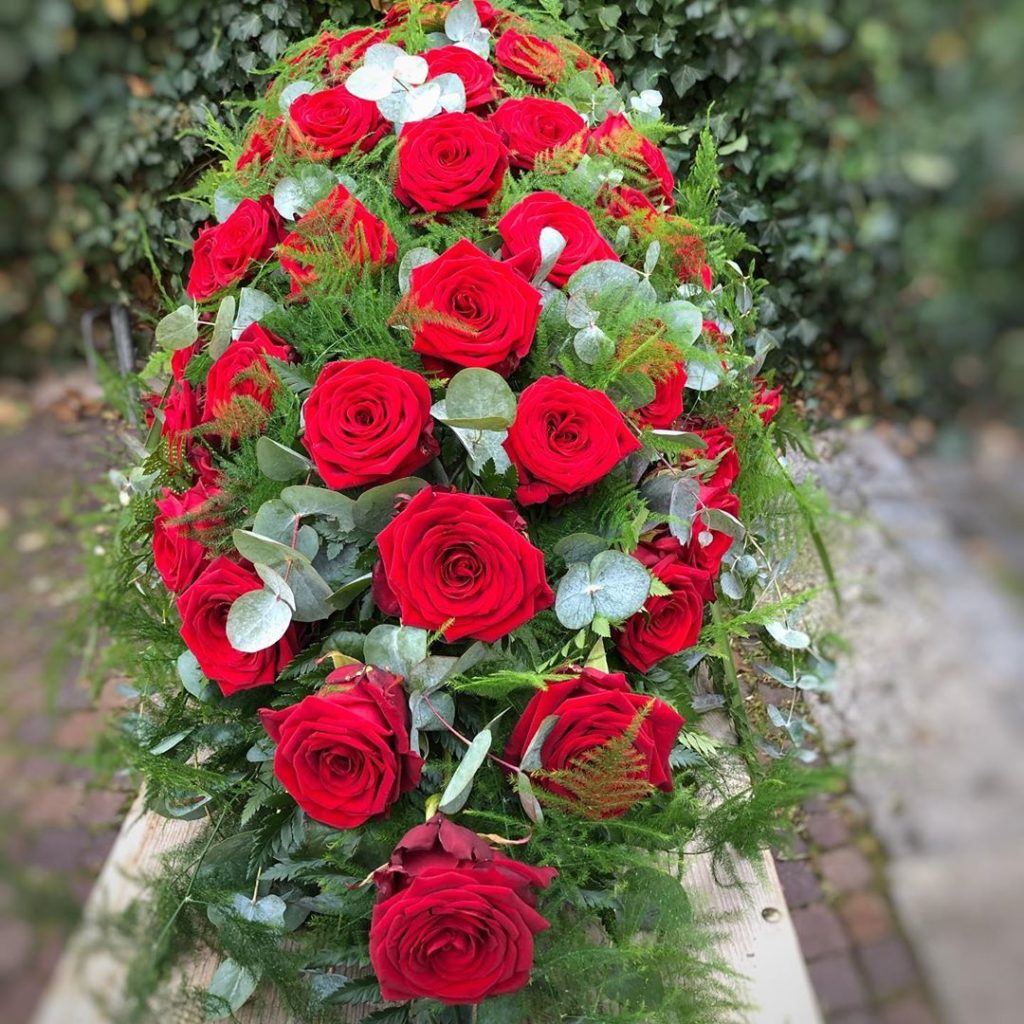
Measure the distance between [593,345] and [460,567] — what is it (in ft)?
0.91

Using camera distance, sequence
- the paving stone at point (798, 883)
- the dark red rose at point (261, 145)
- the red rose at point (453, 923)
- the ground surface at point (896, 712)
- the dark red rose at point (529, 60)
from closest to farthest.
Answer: the ground surface at point (896, 712), the red rose at point (453, 923), the dark red rose at point (261, 145), the dark red rose at point (529, 60), the paving stone at point (798, 883)

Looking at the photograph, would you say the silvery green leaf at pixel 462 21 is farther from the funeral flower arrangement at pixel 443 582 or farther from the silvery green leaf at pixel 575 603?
the silvery green leaf at pixel 575 603

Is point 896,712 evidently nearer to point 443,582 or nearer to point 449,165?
point 443,582

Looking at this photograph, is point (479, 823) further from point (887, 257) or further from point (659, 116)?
point (659, 116)

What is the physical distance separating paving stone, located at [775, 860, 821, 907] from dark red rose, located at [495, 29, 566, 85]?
120 cm

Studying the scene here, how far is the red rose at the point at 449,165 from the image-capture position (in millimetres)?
940

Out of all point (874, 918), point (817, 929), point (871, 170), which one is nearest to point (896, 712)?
point (874, 918)

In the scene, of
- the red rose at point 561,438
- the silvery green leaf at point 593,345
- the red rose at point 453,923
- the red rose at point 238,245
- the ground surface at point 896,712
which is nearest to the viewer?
A: the ground surface at point 896,712

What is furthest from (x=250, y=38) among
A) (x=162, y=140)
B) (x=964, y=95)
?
(x=964, y=95)

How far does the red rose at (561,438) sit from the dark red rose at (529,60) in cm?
60

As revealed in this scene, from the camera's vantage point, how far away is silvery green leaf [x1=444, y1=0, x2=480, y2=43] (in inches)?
46.5

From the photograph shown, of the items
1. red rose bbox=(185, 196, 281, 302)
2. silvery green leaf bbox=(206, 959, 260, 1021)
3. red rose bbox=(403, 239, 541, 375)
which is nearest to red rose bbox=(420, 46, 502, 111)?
red rose bbox=(185, 196, 281, 302)

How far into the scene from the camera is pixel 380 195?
964 millimetres

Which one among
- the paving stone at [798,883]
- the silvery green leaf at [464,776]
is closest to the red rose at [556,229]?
the silvery green leaf at [464,776]
